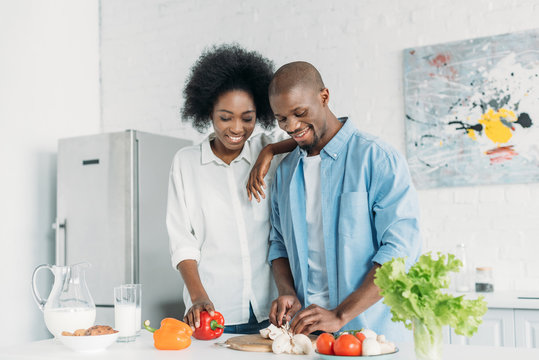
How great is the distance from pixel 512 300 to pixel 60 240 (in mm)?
2441

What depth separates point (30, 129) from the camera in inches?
141

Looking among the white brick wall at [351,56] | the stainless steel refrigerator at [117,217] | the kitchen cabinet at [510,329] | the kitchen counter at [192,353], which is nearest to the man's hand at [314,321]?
the kitchen counter at [192,353]

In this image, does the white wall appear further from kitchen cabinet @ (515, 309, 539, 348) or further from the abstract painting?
kitchen cabinet @ (515, 309, 539, 348)

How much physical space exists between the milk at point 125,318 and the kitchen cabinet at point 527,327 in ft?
5.76

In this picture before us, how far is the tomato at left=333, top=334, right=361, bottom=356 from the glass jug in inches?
31.1

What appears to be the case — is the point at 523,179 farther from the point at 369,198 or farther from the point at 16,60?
the point at 16,60

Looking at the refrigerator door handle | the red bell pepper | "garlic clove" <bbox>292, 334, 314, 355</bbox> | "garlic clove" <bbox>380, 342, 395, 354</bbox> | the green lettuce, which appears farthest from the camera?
the refrigerator door handle

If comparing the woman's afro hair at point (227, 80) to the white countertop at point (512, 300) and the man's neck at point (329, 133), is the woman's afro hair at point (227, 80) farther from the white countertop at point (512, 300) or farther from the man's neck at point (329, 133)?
the white countertop at point (512, 300)

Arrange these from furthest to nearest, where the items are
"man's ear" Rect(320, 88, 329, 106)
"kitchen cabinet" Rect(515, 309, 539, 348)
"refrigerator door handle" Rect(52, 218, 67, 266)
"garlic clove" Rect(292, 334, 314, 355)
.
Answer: "refrigerator door handle" Rect(52, 218, 67, 266) < "kitchen cabinet" Rect(515, 309, 539, 348) < "man's ear" Rect(320, 88, 329, 106) < "garlic clove" Rect(292, 334, 314, 355)

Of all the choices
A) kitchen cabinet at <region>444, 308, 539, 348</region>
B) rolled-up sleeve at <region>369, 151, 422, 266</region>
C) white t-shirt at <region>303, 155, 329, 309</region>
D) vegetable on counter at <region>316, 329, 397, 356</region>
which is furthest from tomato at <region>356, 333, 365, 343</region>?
kitchen cabinet at <region>444, 308, 539, 348</region>

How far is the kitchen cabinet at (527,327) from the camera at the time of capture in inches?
101

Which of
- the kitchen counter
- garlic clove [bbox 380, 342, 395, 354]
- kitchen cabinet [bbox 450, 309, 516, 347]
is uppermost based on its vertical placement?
garlic clove [bbox 380, 342, 395, 354]

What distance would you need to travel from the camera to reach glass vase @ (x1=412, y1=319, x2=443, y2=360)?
1.26 m

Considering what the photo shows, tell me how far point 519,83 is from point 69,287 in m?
2.44
